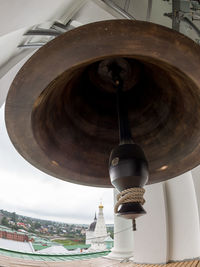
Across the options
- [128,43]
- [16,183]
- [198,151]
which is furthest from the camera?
[16,183]

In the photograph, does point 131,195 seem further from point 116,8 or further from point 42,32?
point 42,32

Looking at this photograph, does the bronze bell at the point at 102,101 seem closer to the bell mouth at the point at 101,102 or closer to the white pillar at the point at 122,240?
the bell mouth at the point at 101,102

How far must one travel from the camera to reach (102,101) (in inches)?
55.3

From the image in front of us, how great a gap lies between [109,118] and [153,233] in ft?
7.99

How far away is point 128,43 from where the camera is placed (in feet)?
2.31

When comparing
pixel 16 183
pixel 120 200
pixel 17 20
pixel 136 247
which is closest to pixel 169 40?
pixel 120 200

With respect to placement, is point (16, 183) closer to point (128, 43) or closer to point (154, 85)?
point (154, 85)

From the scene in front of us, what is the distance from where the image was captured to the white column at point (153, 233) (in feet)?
10.3

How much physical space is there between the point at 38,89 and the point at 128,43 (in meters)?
0.32

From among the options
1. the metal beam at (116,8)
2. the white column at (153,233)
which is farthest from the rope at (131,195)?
the white column at (153,233)

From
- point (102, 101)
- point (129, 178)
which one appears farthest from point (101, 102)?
point (129, 178)

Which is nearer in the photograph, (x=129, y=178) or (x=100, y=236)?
(x=129, y=178)

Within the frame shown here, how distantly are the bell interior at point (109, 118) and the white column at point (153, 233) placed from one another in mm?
2367

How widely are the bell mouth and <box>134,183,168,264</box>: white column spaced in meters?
2.37
